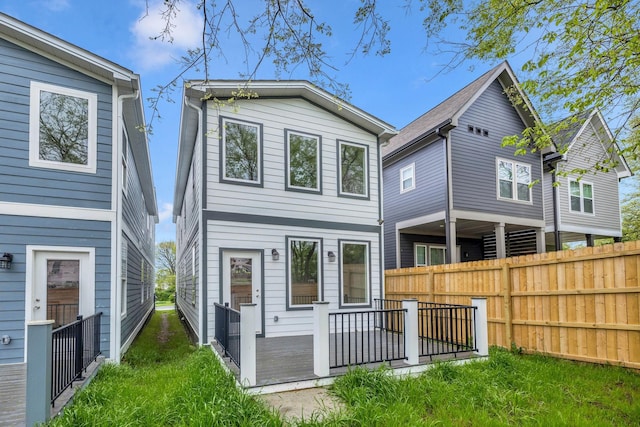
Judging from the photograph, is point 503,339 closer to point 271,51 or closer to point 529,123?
point 271,51

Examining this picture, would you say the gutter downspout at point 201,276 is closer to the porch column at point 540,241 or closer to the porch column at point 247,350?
the porch column at point 247,350

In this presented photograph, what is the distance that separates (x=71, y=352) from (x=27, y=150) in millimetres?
3766

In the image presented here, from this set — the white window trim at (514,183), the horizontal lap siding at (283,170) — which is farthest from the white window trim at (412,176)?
the horizontal lap siding at (283,170)

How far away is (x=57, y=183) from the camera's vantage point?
6426 mm

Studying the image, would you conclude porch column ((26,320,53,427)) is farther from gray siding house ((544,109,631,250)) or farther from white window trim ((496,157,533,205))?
gray siding house ((544,109,631,250))

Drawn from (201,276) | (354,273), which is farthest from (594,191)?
(201,276)

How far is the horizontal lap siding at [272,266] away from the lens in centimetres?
765

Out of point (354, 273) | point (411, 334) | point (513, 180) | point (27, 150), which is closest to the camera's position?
point (411, 334)

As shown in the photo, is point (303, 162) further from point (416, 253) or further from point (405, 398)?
point (416, 253)

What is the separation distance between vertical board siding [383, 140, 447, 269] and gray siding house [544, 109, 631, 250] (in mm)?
5326

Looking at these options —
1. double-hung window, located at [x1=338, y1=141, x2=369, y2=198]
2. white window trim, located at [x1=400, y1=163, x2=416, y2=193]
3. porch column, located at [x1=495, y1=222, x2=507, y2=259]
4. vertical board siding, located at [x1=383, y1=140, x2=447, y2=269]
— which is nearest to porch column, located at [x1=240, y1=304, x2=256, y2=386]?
double-hung window, located at [x1=338, y1=141, x2=369, y2=198]

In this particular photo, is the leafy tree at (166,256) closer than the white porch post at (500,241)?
No

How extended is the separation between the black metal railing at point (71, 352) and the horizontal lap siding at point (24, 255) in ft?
2.35

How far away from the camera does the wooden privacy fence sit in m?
5.67
